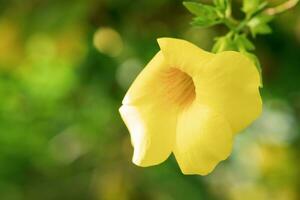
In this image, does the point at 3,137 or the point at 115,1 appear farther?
the point at 3,137

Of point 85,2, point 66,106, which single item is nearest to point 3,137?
point 66,106

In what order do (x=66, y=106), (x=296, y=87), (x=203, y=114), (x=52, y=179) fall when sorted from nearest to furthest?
(x=203, y=114) < (x=296, y=87) < (x=66, y=106) < (x=52, y=179)

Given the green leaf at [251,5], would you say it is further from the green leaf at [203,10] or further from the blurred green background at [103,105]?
the blurred green background at [103,105]

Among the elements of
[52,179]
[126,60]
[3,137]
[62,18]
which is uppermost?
[62,18]

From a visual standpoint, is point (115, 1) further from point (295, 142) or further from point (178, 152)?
point (178, 152)

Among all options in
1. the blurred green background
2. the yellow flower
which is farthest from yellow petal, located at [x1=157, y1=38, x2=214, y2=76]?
the blurred green background

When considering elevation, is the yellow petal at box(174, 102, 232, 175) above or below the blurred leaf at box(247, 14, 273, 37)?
below

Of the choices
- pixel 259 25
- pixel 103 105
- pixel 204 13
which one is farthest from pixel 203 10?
pixel 103 105

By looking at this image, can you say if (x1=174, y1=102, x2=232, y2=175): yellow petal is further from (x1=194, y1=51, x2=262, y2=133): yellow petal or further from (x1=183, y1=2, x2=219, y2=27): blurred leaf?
(x1=183, y1=2, x2=219, y2=27): blurred leaf
